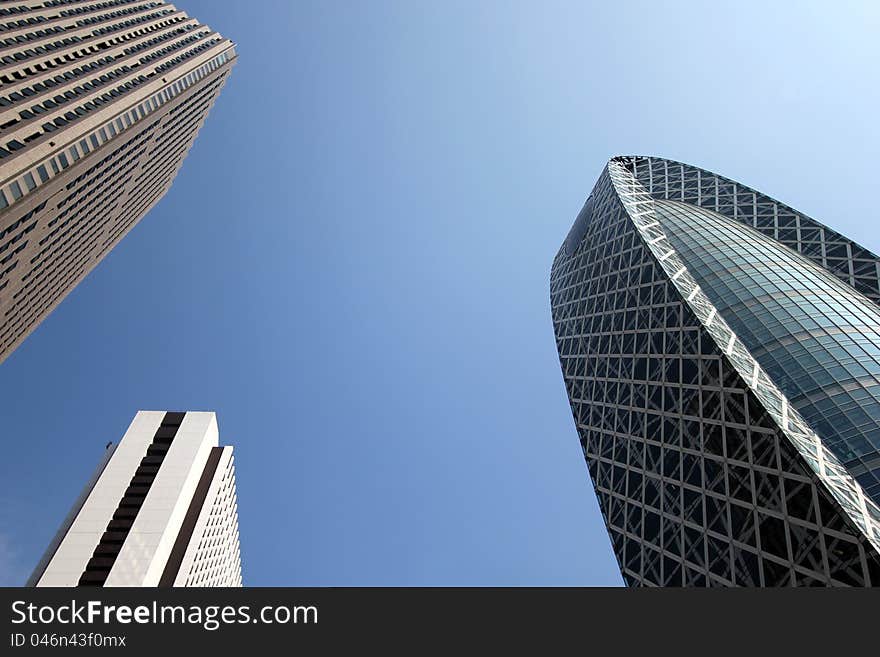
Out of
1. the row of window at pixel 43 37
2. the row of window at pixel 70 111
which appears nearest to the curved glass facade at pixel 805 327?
the row of window at pixel 70 111

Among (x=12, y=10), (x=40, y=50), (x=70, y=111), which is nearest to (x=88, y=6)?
(x=12, y=10)

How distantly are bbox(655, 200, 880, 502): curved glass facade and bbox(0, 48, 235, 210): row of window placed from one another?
243 ft

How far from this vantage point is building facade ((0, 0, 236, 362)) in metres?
58.7

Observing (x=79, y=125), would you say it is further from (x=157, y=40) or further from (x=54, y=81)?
(x=157, y=40)

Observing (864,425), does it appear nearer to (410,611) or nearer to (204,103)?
(410,611)

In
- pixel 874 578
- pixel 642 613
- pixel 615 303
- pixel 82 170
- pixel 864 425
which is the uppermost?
pixel 82 170

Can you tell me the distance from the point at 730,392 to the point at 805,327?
1334 centimetres

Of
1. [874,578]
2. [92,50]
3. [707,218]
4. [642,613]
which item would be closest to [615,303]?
[707,218]

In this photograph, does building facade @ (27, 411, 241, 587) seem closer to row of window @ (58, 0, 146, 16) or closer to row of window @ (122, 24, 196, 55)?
row of window @ (122, 24, 196, 55)

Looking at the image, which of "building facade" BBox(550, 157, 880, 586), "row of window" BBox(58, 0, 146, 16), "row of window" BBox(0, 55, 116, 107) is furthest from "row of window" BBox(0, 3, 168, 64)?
"building facade" BBox(550, 157, 880, 586)

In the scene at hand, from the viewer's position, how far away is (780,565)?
122 ft

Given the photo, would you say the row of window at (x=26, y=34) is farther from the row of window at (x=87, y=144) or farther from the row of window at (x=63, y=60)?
the row of window at (x=87, y=144)

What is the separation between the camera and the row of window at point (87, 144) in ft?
176

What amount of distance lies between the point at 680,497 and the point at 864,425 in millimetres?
16340
